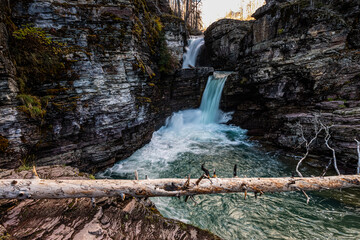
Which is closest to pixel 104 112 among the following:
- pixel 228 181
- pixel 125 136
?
pixel 125 136

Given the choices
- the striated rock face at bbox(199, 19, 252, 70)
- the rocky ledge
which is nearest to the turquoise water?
the rocky ledge

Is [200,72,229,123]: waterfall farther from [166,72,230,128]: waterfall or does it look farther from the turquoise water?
the turquoise water

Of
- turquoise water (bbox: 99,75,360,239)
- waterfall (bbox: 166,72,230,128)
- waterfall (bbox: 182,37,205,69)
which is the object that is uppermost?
waterfall (bbox: 182,37,205,69)

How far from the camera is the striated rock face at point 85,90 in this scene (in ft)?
21.4

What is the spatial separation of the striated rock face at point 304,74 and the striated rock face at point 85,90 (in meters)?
10.9

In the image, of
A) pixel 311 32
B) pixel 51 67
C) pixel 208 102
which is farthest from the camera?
pixel 208 102

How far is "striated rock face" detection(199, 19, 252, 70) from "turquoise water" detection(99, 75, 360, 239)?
5301 mm

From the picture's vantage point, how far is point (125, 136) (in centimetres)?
1067

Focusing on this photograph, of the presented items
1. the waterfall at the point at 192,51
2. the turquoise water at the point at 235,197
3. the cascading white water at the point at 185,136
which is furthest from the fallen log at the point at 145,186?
the waterfall at the point at 192,51

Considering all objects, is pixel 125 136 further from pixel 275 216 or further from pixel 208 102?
pixel 208 102

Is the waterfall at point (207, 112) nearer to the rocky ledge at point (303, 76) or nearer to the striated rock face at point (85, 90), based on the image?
the rocky ledge at point (303, 76)

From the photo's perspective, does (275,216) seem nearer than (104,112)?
Yes

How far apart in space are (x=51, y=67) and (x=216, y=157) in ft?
37.0

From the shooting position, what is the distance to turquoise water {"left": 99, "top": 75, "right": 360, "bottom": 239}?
5129mm
